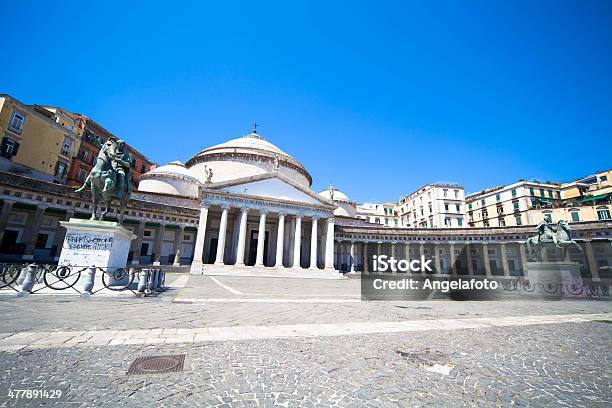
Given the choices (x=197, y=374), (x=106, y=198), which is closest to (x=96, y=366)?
(x=197, y=374)

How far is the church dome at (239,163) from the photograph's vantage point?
43.0 meters

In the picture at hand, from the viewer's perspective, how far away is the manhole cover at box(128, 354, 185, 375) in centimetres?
316

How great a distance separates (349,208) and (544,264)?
39701mm

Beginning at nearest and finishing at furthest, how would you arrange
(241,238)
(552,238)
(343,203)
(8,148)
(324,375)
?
(324,375) < (552,238) < (8,148) < (241,238) < (343,203)

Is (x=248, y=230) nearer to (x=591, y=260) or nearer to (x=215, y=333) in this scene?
(x=215, y=333)

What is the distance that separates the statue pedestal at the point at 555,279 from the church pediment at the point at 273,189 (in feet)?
70.2

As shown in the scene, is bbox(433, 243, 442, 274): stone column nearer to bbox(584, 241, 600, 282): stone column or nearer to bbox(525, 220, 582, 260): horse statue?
bbox(584, 241, 600, 282): stone column

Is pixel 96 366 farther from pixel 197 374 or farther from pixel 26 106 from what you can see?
pixel 26 106

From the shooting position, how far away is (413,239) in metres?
43.0

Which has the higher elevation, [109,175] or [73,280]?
[109,175]

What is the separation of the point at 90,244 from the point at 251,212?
79.5ft

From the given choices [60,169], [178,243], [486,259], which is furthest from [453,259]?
[60,169]

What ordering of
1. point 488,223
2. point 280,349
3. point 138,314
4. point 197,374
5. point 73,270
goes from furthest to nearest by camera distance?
point 488,223 → point 73,270 → point 138,314 → point 280,349 → point 197,374

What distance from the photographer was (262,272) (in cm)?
2806
